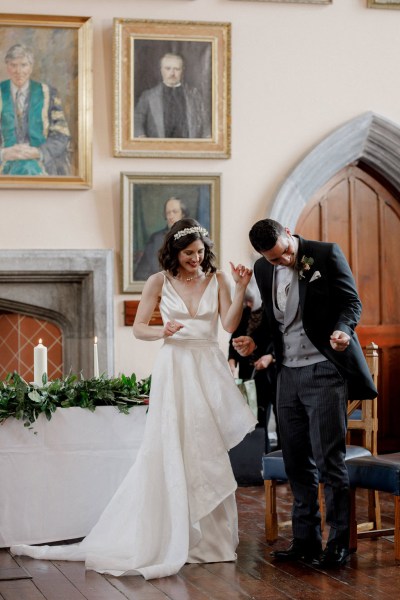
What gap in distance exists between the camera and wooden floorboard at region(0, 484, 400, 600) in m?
3.97

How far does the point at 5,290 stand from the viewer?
766cm

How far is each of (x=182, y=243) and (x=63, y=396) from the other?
1.16m

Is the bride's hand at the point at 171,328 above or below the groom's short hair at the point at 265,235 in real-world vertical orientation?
below

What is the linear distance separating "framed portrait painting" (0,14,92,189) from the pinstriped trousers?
144 inches

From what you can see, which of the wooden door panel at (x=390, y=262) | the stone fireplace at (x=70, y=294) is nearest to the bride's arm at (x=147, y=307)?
the stone fireplace at (x=70, y=294)

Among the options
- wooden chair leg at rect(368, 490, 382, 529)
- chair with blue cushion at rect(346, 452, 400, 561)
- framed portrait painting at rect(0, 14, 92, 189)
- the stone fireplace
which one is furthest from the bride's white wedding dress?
framed portrait painting at rect(0, 14, 92, 189)

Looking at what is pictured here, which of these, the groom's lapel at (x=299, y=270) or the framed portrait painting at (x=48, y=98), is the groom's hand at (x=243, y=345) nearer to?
the groom's lapel at (x=299, y=270)

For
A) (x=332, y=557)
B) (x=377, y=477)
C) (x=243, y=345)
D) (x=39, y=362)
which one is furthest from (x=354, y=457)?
(x=39, y=362)

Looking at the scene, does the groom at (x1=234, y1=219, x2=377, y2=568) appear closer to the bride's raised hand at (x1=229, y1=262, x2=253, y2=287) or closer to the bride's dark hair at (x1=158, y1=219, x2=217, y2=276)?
the bride's raised hand at (x1=229, y1=262, x2=253, y2=287)

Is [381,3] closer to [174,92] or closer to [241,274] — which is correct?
[174,92]

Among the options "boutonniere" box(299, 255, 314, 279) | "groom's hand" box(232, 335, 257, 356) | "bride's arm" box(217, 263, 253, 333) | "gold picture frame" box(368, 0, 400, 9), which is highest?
"gold picture frame" box(368, 0, 400, 9)

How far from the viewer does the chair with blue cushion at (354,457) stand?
5125 mm

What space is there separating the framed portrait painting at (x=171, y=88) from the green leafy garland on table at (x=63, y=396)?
295 centimetres

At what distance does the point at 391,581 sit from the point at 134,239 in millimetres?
4158
